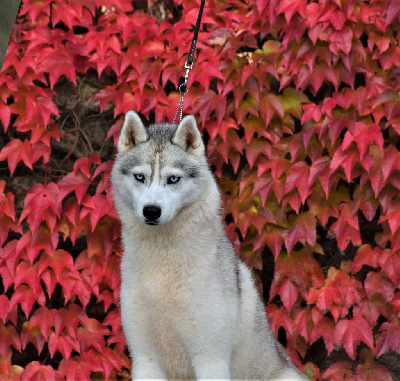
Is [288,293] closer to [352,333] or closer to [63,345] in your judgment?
[352,333]

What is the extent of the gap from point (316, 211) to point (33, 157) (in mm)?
2120

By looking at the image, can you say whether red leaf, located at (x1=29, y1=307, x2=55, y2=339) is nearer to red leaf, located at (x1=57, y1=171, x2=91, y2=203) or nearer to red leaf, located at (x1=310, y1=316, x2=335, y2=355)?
red leaf, located at (x1=57, y1=171, x2=91, y2=203)

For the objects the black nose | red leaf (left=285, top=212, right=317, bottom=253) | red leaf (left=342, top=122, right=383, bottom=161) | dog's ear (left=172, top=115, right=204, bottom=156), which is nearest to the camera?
the black nose

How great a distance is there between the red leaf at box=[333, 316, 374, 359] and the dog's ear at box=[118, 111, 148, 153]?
82.2 inches

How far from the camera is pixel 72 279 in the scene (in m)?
4.98

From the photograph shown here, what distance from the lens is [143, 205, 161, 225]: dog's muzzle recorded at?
11.0 feet

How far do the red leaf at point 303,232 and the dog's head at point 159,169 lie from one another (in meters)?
1.34

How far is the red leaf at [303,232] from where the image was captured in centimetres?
483

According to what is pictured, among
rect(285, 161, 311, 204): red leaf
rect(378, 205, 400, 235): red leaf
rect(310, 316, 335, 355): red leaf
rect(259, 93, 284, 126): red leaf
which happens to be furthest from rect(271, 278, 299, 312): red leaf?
rect(259, 93, 284, 126): red leaf

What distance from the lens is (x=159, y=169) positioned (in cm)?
354

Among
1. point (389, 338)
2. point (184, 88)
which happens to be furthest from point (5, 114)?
point (389, 338)

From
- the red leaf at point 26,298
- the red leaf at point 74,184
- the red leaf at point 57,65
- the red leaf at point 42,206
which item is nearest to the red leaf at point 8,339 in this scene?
the red leaf at point 26,298

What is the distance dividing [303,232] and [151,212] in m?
1.79

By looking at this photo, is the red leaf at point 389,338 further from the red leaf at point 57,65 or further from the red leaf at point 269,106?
the red leaf at point 57,65
